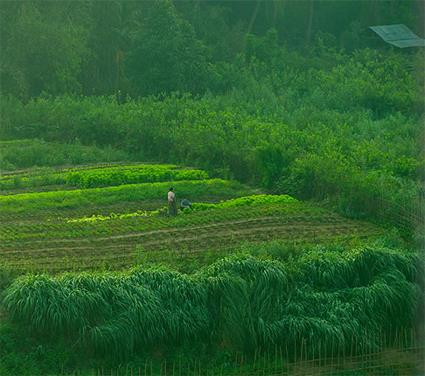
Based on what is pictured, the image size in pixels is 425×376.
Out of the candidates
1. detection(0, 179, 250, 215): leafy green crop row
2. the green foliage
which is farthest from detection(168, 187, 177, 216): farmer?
the green foliage

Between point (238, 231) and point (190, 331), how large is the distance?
5.48 meters

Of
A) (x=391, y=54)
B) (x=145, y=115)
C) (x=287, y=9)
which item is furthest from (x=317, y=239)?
(x=287, y=9)

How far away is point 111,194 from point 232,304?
8426mm

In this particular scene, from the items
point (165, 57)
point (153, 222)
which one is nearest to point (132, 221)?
point (153, 222)

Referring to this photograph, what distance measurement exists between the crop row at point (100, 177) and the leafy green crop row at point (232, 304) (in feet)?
28.9

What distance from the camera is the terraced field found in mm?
17094

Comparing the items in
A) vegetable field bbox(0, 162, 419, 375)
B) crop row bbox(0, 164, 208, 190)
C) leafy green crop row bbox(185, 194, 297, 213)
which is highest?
vegetable field bbox(0, 162, 419, 375)

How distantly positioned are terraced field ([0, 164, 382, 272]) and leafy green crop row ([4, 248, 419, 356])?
8.03 feet

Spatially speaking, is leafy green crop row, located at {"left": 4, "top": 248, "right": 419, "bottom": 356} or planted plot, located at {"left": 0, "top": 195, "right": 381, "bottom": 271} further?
planted plot, located at {"left": 0, "top": 195, "right": 381, "bottom": 271}

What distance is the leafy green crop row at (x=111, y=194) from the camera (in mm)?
20297

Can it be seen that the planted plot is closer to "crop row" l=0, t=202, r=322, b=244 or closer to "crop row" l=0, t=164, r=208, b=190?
"crop row" l=0, t=202, r=322, b=244

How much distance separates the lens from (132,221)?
19.3 metres

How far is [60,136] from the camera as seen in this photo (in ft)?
95.7

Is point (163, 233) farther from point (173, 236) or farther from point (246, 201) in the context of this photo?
point (246, 201)
